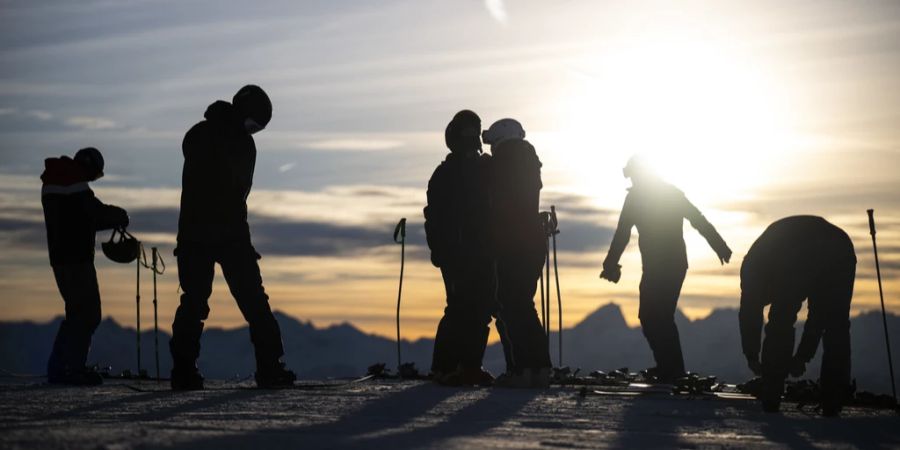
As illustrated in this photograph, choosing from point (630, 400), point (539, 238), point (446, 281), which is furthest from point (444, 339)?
point (630, 400)

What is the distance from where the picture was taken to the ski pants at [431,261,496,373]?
13500 mm

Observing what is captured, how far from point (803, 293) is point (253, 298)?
5.17m

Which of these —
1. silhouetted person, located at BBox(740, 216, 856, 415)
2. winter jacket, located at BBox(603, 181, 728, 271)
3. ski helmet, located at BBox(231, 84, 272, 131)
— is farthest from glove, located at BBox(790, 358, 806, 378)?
ski helmet, located at BBox(231, 84, 272, 131)

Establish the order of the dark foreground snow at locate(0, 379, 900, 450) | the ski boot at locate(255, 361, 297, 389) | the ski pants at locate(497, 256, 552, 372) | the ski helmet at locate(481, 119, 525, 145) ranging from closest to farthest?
1. the dark foreground snow at locate(0, 379, 900, 450)
2. the ski boot at locate(255, 361, 297, 389)
3. the ski pants at locate(497, 256, 552, 372)
4. the ski helmet at locate(481, 119, 525, 145)

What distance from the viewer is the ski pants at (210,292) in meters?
12.4

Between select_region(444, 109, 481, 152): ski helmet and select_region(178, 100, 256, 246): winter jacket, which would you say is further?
select_region(444, 109, 481, 152): ski helmet

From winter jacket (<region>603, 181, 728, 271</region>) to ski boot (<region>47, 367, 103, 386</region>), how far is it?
6076 mm

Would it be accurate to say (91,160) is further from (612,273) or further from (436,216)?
(612,273)

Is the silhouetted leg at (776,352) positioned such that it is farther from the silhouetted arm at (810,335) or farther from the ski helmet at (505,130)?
the ski helmet at (505,130)

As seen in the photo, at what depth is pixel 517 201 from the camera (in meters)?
13.5

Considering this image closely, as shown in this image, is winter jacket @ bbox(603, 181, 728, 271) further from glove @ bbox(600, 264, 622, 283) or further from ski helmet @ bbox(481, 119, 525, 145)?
ski helmet @ bbox(481, 119, 525, 145)

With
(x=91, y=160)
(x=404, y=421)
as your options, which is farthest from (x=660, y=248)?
(x=404, y=421)

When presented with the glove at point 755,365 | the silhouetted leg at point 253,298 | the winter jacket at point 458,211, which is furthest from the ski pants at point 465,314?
the glove at point 755,365

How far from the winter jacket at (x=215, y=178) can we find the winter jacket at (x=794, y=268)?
4.83 meters
